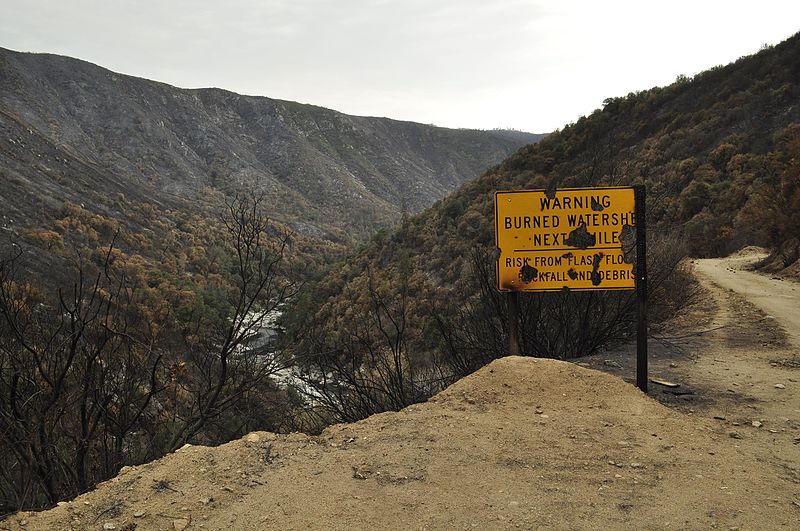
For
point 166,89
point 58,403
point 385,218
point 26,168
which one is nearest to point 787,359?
point 58,403

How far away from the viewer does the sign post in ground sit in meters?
4.85

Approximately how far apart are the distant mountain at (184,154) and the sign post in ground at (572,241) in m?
28.8

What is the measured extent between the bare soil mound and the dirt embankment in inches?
0.4

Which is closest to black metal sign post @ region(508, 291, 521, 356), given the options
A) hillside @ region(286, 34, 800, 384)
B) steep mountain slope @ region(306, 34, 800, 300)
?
hillside @ region(286, 34, 800, 384)

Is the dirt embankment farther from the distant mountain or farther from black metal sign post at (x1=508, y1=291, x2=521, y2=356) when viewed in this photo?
the distant mountain

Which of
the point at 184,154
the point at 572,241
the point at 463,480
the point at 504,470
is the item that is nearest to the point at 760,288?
the point at 572,241

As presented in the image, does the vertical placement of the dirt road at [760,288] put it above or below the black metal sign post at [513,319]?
below

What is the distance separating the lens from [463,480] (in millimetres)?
2846

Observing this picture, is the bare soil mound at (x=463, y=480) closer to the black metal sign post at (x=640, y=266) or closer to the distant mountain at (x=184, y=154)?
the black metal sign post at (x=640, y=266)

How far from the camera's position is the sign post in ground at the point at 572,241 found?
191 inches

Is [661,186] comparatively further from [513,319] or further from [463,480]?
[463,480]

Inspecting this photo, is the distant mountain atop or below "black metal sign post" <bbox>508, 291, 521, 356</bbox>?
atop

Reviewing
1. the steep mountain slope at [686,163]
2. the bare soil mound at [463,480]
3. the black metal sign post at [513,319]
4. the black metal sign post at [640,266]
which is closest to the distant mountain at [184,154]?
the steep mountain slope at [686,163]

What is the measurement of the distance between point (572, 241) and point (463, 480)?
9.64 feet
